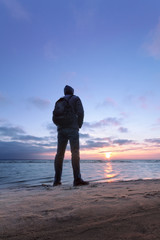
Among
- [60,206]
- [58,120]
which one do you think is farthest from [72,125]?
[60,206]

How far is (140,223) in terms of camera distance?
53.4 inches

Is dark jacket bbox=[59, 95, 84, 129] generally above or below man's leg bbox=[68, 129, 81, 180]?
above

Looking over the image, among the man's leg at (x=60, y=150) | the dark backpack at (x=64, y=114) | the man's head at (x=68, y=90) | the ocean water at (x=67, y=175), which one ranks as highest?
the man's head at (x=68, y=90)

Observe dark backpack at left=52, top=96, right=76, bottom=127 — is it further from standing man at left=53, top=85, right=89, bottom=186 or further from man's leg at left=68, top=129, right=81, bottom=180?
man's leg at left=68, top=129, right=81, bottom=180

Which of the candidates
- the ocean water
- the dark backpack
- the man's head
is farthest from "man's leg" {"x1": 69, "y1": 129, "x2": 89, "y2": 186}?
the man's head

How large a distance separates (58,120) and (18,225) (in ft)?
11.3

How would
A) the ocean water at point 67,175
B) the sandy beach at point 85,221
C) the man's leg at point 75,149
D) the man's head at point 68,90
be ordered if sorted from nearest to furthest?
1. the sandy beach at point 85,221
2. the man's leg at point 75,149
3. the man's head at point 68,90
4. the ocean water at point 67,175

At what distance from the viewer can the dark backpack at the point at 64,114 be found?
4.73 metres

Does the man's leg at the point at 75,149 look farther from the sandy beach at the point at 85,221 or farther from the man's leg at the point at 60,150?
the sandy beach at the point at 85,221

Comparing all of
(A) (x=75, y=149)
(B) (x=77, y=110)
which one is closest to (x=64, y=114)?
(B) (x=77, y=110)

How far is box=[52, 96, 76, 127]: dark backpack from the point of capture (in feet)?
15.5

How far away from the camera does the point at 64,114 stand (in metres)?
4.74

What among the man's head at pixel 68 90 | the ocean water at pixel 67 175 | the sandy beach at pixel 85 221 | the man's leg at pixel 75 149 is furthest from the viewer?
the ocean water at pixel 67 175

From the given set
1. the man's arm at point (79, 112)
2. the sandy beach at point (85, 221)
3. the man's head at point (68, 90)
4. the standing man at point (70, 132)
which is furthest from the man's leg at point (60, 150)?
the sandy beach at point (85, 221)
